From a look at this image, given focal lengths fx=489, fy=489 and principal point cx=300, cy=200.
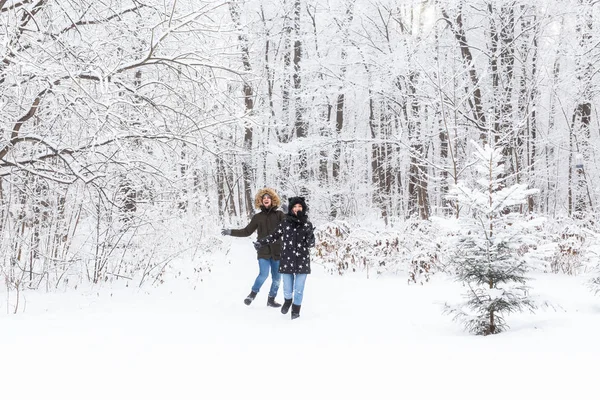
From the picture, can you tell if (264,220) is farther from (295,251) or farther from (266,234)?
(295,251)

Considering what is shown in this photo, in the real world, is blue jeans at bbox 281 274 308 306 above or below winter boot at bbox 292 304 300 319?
above

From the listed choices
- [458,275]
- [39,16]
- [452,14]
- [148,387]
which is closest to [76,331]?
[148,387]

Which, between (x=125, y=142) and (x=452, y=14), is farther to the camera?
(x=452, y=14)

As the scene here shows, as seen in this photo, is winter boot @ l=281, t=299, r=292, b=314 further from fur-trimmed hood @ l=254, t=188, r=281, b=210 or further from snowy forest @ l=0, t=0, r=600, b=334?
snowy forest @ l=0, t=0, r=600, b=334

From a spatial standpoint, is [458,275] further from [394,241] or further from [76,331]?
[394,241]

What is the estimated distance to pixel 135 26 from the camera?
5305 millimetres

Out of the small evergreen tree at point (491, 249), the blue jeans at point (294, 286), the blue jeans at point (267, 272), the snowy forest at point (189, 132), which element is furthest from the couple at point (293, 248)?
the small evergreen tree at point (491, 249)

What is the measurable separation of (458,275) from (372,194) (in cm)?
1962

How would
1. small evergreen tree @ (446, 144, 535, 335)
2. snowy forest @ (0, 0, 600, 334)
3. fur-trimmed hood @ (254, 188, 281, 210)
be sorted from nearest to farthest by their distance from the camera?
1. small evergreen tree @ (446, 144, 535, 335)
2. snowy forest @ (0, 0, 600, 334)
3. fur-trimmed hood @ (254, 188, 281, 210)

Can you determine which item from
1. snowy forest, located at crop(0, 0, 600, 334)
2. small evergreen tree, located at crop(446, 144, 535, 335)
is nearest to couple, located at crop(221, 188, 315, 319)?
snowy forest, located at crop(0, 0, 600, 334)

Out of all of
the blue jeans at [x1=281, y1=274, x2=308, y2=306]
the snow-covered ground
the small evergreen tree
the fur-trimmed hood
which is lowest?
the snow-covered ground

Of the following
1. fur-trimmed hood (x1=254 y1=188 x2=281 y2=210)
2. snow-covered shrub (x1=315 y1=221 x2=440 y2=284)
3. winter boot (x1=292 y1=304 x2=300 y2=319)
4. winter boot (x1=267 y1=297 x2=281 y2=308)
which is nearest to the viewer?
winter boot (x1=292 y1=304 x2=300 y2=319)

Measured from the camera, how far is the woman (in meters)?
5.95

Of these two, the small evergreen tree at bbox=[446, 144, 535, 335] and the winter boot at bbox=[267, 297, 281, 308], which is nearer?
the small evergreen tree at bbox=[446, 144, 535, 335]
